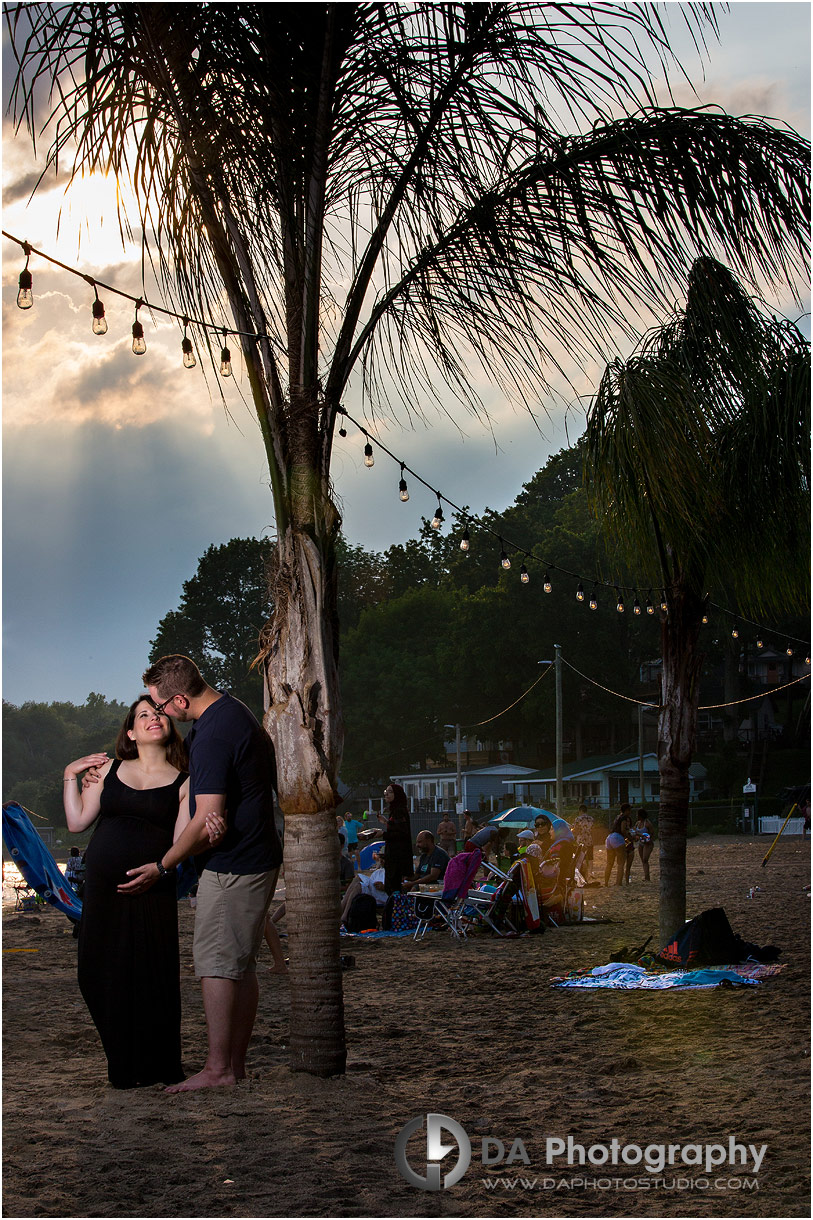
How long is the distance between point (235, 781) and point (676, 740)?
5433 millimetres

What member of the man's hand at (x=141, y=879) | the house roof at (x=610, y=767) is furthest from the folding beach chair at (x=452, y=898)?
the house roof at (x=610, y=767)

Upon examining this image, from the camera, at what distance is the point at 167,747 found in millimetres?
4559

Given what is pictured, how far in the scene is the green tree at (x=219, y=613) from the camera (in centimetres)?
7481

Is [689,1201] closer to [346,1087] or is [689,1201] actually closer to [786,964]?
[346,1087]

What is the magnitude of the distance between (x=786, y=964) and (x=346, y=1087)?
16.3 ft

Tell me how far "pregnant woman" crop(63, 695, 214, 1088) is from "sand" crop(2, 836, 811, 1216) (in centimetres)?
24

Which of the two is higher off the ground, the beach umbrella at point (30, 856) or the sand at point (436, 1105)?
the beach umbrella at point (30, 856)

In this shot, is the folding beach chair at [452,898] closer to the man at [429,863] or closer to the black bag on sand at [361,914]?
the black bag on sand at [361,914]

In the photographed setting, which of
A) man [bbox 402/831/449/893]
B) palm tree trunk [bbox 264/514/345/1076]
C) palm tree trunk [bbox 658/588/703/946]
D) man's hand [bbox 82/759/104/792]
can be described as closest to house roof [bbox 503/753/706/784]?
man [bbox 402/831/449/893]

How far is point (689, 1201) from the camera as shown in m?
3.27

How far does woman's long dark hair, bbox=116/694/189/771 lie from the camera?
14.9ft

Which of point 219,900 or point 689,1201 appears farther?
point 219,900

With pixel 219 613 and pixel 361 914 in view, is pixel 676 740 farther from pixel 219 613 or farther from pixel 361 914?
pixel 219 613

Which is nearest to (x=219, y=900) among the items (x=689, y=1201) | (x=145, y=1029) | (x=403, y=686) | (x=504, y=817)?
(x=145, y=1029)
